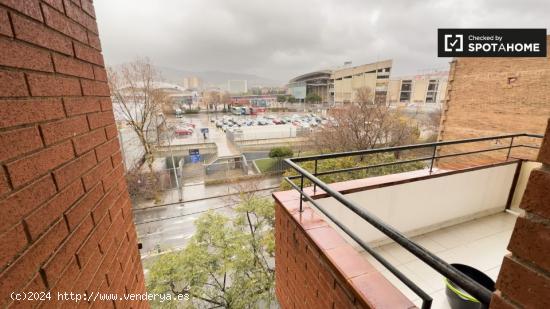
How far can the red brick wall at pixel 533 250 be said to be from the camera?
1.82ft

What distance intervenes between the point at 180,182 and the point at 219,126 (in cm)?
1922

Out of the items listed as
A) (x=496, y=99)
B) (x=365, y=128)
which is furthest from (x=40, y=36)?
(x=365, y=128)

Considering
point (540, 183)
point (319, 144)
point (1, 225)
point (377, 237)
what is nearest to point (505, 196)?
point (377, 237)

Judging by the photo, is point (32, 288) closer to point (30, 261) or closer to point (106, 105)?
point (30, 261)

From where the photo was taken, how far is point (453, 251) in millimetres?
2568

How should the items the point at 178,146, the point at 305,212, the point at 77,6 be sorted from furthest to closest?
1. the point at 178,146
2. the point at 305,212
3. the point at 77,6

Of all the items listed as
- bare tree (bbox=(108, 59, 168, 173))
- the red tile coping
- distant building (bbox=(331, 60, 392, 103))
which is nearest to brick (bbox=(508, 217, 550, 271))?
the red tile coping

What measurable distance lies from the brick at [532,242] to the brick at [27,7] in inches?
60.9

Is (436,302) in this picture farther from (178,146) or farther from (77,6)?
(178,146)

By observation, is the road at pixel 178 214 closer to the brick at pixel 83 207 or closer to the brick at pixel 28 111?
the brick at pixel 83 207

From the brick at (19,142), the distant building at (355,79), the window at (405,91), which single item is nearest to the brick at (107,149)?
the brick at (19,142)

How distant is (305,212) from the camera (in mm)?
2225

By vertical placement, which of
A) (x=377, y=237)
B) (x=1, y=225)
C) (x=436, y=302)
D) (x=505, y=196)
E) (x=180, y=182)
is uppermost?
(x=1, y=225)

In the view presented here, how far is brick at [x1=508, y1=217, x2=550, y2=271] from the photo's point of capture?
1.84 ft
